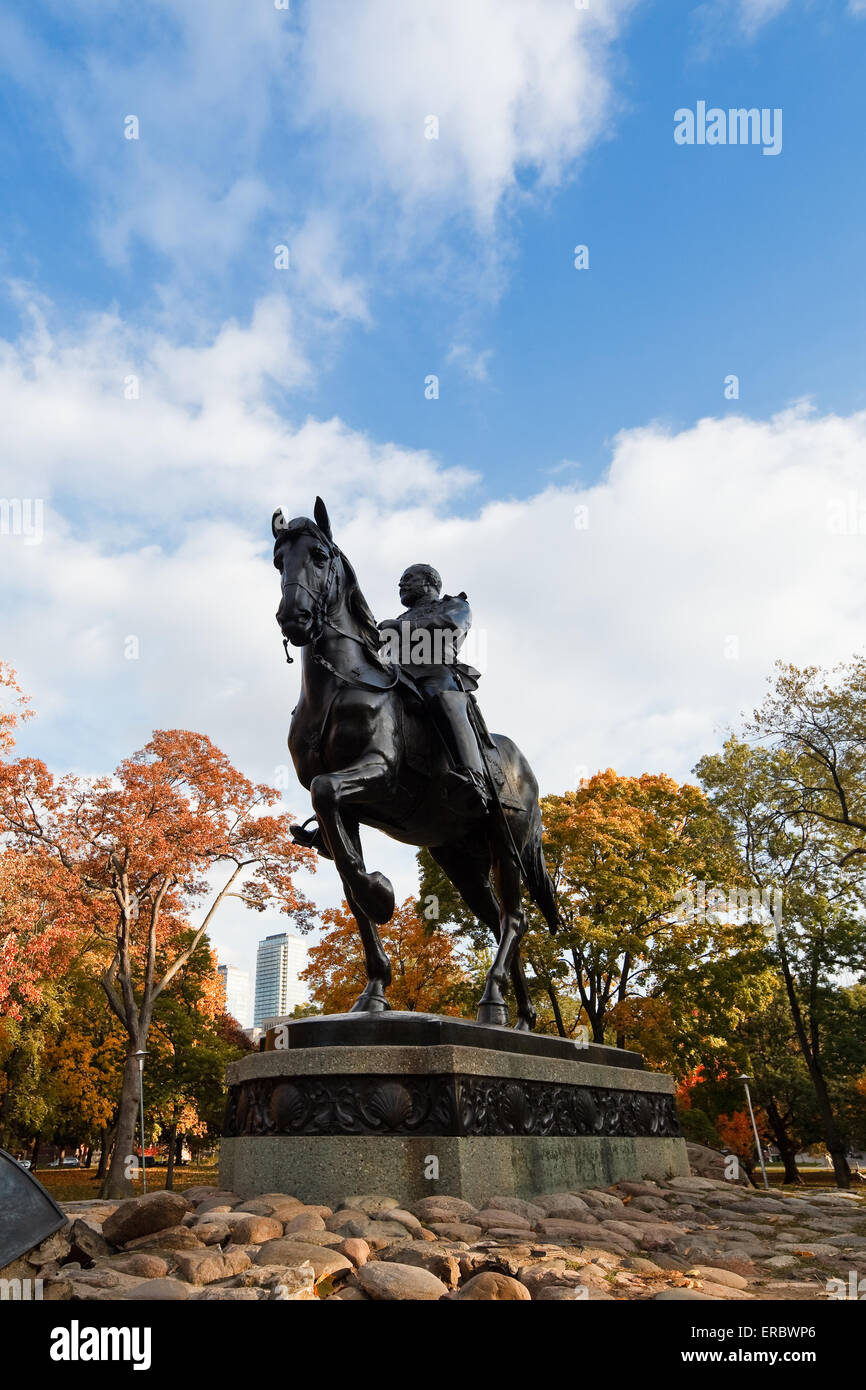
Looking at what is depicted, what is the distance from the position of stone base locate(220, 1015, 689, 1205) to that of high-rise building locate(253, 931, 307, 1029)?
7315cm

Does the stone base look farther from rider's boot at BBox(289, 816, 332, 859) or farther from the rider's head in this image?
the rider's head

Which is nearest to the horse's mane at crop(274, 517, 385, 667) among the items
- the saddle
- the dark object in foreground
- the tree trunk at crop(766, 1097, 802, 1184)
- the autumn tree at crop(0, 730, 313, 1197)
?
the saddle

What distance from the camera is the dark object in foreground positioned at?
3.57 meters

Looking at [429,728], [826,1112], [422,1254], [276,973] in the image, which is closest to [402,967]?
[826,1112]

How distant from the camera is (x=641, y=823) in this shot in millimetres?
26578

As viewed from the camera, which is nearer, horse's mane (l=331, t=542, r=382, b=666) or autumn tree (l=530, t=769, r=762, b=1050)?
horse's mane (l=331, t=542, r=382, b=666)

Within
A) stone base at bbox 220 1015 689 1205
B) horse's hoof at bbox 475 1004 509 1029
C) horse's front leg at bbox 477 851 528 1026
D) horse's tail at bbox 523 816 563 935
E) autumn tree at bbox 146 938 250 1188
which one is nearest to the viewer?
stone base at bbox 220 1015 689 1205

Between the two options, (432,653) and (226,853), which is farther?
(226,853)

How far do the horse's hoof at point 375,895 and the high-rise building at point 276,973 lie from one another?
7325cm

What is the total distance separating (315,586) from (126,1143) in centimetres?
2043
